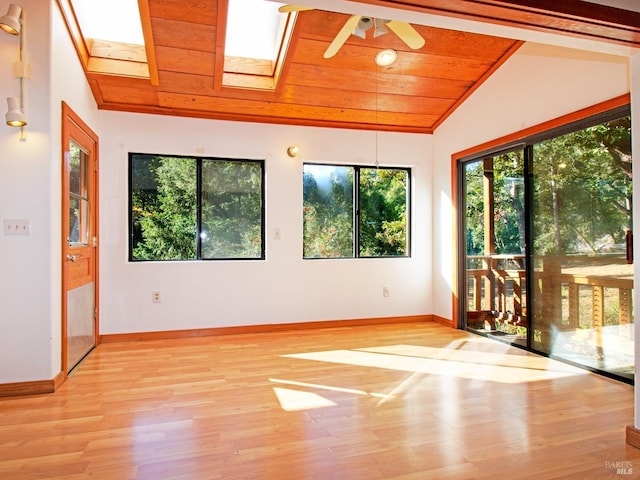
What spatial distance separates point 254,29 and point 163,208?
2.03m

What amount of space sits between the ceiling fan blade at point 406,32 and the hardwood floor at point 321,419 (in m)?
2.53

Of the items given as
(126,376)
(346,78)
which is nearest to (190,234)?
(126,376)

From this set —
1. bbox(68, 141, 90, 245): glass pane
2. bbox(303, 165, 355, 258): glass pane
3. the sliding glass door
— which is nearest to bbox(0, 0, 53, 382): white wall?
bbox(68, 141, 90, 245): glass pane

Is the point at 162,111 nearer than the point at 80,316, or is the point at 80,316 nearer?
the point at 80,316

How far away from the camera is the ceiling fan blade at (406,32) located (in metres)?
2.85

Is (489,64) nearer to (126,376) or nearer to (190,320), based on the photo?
(190,320)

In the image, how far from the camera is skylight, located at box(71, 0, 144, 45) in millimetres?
3373

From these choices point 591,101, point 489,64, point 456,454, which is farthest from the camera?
point 489,64

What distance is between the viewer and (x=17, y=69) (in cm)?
272

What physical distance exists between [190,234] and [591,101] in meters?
3.88

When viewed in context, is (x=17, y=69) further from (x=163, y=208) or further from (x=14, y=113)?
(x=163, y=208)

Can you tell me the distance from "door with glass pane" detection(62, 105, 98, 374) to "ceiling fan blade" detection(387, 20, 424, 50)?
2517 millimetres

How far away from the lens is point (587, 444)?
2084 mm

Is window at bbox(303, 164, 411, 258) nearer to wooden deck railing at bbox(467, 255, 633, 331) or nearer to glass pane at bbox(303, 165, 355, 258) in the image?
glass pane at bbox(303, 165, 355, 258)
